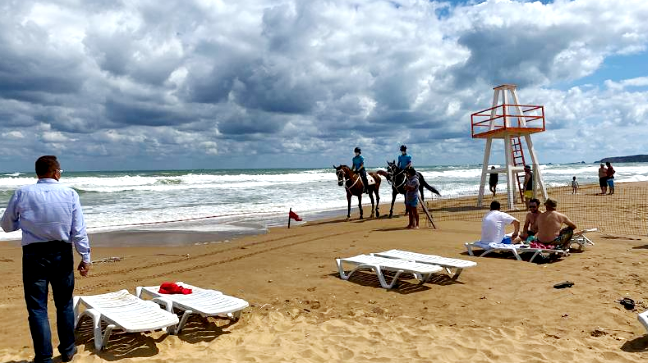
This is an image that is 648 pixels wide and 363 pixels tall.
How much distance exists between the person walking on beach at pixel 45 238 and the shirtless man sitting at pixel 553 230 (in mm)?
7908

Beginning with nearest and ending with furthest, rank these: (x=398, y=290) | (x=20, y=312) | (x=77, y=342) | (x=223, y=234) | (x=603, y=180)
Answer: (x=77, y=342) → (x=20, y=312) → (x=398, y=290) → (x=223, y=234) → (x=603, y=180)

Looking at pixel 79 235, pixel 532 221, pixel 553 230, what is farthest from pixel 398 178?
pixel 79 235

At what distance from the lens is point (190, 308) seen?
17.6ft

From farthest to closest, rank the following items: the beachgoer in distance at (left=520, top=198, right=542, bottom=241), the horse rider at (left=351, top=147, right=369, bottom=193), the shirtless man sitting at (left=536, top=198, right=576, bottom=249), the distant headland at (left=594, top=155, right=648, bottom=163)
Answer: the distant headland at (left=594, top=155, right=648, bottom=163) < the horse rider at (left=351, top=147, right=369, bottom=193) < the beachgoer in distance at (left=520, top=198, right=542, bottom=241) < the shirtless man sitting at (left=536, top=198, right=576, bottom=249)

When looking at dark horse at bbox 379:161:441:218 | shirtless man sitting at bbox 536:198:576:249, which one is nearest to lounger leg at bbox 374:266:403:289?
shirtless man sitting at bbox 536:198:576:249

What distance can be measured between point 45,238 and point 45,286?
1.55 feet

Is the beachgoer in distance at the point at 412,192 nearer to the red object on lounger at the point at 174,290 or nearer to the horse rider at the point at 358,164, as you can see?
the horse rider at the point at 358,164

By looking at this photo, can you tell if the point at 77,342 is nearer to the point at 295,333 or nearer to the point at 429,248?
the point at 295,333

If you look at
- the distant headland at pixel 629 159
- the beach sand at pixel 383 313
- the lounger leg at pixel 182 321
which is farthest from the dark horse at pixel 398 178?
the distant headland at pixel 629 159

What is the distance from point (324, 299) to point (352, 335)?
4.37ft

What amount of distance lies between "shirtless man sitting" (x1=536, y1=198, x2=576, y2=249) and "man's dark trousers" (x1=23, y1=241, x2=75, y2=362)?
794 cm

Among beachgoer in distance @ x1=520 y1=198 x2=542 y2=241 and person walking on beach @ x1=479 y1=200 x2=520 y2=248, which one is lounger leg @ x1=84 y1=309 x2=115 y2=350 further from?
beachgoer in distance @ x1=520 y1=198 x2=542 y2=241

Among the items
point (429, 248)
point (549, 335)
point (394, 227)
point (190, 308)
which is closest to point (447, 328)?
point (549, 335)

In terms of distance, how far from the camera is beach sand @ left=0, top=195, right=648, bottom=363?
4.93 metres
